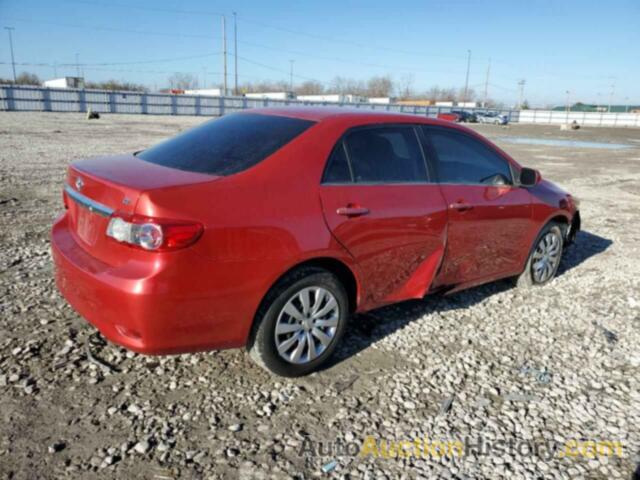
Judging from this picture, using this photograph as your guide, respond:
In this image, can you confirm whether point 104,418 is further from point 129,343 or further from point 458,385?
point 458,385

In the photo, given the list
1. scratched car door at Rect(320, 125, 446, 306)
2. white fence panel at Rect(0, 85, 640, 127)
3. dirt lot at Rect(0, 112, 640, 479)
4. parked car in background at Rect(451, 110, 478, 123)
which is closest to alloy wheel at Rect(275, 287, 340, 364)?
dirt lot at Rect(0, 112, 640, 479)

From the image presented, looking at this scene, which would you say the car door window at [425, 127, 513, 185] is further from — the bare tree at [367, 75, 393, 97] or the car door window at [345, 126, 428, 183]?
the bare tree at [367, 75, 393, 97]

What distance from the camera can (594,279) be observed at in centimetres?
552

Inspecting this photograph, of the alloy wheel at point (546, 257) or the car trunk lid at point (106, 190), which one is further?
the alloy wheel at point (546, 257)

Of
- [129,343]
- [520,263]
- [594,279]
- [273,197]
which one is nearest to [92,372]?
[129,343]

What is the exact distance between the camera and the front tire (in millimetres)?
2988

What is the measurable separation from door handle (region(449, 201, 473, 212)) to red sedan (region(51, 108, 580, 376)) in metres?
0.02

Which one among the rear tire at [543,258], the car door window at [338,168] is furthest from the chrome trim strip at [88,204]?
the rear tire at [543,258]

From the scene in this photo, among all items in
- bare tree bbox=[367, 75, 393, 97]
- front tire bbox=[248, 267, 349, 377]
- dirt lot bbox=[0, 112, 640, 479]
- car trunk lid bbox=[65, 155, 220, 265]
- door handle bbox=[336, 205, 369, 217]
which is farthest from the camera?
bare tree bbox=[367, 75, 393, 97]

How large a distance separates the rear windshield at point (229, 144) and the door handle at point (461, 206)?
132cm

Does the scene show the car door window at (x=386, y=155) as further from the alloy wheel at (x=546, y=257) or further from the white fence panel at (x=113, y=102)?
the white fence panel at (x=113, y=102)

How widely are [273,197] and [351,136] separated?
33.3 inches

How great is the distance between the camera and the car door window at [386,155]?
3379mm

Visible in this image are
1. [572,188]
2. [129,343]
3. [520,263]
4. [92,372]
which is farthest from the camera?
[572,188]
